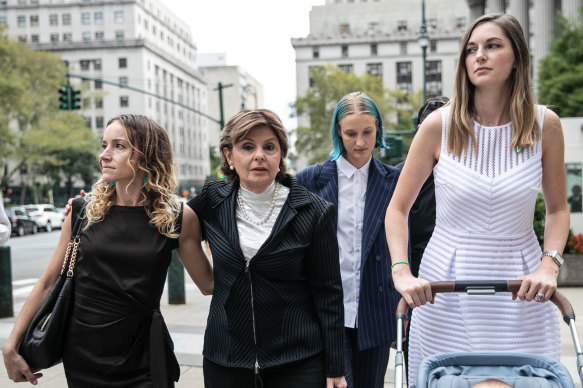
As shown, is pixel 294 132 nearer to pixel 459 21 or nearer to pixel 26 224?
pixel 26 224

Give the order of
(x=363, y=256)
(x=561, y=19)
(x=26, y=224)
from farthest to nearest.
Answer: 1. (x=26, y=224)
2. (x=561, y=19)
3. (x=363, y=256)

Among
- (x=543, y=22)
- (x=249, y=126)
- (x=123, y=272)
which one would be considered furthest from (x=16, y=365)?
(x=543, y=22)

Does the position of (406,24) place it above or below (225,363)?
above

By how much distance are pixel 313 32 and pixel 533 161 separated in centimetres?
10231

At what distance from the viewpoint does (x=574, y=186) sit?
1260 cm

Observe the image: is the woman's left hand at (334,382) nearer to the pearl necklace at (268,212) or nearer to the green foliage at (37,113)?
the pearl necklace at (268,212)

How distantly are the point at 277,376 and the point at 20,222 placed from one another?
36778 millimetres

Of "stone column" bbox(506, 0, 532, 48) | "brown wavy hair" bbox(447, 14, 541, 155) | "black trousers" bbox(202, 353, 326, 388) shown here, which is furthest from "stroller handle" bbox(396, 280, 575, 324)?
"stone column" bbox(506, 0, 532, 48)

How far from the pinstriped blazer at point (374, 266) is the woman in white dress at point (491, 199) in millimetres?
835

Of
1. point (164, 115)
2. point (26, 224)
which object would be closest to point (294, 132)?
point (26, 224)

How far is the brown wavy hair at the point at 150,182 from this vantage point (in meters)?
2.94

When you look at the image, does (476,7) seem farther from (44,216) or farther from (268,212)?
(268,212)

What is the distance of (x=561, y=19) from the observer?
24.8 m

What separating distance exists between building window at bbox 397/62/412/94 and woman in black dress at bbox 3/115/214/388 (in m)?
96.6
